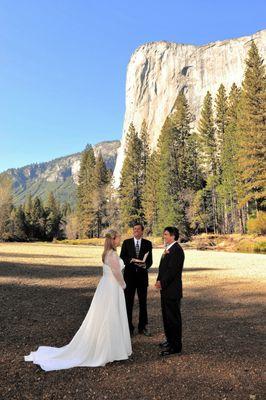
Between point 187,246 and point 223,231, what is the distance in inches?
782

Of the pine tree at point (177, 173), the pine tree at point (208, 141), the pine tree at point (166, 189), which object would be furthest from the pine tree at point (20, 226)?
the pine tree at point (208, 141)

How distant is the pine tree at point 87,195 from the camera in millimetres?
81312

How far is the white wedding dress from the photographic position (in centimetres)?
580

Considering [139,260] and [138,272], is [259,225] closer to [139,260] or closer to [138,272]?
[138,272]

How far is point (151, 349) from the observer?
21.8 feet

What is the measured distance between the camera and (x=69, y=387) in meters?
4.96

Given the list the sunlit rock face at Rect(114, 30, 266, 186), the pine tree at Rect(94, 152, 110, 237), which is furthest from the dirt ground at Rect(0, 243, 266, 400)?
the sunlit rock face at Rect(114, 30, 266, 186)

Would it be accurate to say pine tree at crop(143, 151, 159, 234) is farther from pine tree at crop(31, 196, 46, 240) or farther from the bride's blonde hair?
the bride's blonde hair

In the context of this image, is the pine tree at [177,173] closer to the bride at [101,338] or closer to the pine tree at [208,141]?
the pine tree at [208,141]

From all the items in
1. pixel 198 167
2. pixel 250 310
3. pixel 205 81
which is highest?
pixel 205 81

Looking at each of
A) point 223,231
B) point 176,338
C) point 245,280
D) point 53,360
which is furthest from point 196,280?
point 223,231

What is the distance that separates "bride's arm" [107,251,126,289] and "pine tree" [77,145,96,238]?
73.5 metres

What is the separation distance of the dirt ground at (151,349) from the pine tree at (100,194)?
6536cm

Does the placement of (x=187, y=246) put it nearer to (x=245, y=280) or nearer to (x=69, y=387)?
(x=245, y=280)
